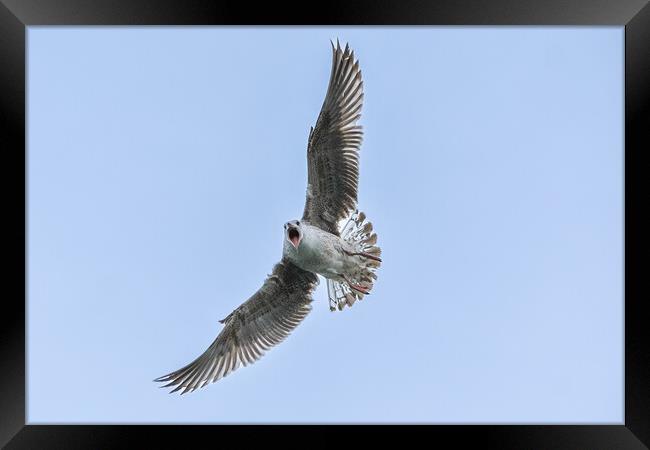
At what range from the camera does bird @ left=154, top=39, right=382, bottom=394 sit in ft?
23.3

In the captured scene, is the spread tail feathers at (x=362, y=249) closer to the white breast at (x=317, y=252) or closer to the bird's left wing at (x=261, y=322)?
the white breast at (x=317, y=252)

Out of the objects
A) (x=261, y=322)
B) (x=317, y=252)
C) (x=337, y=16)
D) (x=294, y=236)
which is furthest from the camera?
(x=261, y=322)

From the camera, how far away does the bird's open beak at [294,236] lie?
22.5ft

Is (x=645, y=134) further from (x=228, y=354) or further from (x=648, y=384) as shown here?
(x=228, y=354)

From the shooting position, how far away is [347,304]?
7547mm

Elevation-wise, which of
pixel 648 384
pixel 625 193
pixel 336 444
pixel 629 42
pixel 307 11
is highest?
pixel 307 11

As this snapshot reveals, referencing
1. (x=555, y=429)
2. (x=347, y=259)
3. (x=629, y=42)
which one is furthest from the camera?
(x=347, y=259)

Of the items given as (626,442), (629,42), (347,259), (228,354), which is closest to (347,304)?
(347,259)

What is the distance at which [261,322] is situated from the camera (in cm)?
769

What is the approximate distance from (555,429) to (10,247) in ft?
14.0

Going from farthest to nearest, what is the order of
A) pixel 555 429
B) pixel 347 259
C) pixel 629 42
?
pixel 347 259, pixel 629 42, pixel 555 429

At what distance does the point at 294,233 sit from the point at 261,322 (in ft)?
4.50

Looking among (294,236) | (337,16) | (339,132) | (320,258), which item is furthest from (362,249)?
(337,16)

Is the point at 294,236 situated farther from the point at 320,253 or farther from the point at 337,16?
the point at 337,16
